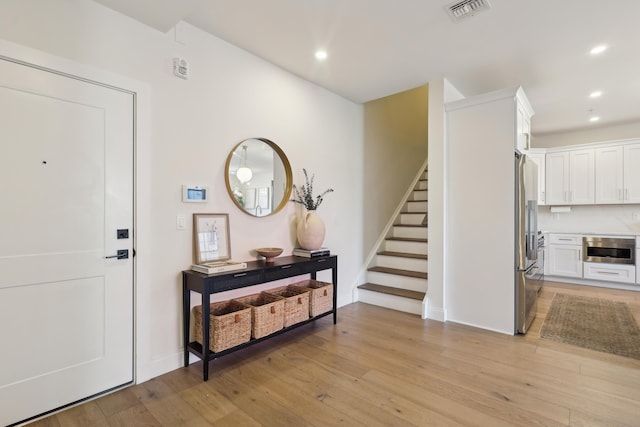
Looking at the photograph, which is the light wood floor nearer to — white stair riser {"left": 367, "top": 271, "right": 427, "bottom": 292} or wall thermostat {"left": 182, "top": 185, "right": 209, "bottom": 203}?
white stair riser {"left": 367, "top": 271, "right": 427, "bottom": 292}

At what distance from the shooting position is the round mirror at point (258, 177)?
2840 millimetres

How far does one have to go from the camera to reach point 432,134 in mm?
3639

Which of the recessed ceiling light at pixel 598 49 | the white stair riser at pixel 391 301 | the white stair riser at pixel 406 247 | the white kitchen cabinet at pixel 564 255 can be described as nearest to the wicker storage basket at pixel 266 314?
the white stair riser at pixel 391 301

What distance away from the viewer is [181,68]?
246 centimetres

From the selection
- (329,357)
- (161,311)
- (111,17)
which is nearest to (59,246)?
(161,311)

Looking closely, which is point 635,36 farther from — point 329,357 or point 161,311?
point 161,311

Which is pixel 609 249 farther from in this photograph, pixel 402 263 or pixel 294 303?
pixel 294 303

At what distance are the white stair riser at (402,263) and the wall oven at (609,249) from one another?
3173 mm

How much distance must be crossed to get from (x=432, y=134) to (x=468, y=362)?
7.94 feet

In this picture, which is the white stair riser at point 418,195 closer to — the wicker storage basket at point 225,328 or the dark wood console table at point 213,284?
the dark wood console table at point 213,284

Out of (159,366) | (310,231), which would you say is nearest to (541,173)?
(310,231)

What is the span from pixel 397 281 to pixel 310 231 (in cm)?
162

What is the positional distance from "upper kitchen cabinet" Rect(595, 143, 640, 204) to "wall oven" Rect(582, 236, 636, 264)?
682mm

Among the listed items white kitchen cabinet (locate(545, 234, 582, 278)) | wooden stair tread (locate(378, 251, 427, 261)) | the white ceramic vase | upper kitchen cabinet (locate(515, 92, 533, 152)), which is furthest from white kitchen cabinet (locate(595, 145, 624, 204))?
the white ceramic vase
